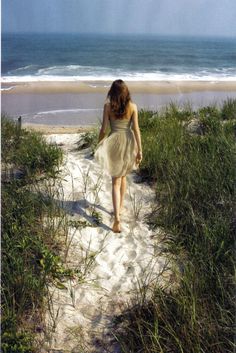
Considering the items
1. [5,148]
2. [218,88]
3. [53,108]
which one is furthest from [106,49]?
[5,148]

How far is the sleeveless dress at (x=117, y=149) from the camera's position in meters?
4.82

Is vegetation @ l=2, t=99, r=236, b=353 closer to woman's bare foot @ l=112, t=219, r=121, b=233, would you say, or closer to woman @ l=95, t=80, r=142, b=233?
woman's bare foot @ l=112, t=219, r=121, b=233

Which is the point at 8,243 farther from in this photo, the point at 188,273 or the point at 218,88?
the point at 218,88

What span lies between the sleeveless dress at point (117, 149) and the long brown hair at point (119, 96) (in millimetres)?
176

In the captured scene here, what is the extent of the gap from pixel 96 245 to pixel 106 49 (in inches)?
1379

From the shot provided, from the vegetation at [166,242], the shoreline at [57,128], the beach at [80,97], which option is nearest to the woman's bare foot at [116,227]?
the vegetation at [166,242]

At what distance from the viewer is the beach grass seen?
2.88 meters

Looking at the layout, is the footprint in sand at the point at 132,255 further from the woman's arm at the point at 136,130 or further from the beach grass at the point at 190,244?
the woman's arm at the point at 136,130

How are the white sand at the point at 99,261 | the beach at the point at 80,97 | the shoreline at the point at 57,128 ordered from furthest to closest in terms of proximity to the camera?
the beach at the point at 80,97 < the shoreline at the point at 57,128 < the white sand at the point at 99,261

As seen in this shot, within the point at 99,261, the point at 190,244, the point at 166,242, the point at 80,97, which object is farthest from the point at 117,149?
the point at 80,97

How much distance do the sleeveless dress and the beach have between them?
4.35m

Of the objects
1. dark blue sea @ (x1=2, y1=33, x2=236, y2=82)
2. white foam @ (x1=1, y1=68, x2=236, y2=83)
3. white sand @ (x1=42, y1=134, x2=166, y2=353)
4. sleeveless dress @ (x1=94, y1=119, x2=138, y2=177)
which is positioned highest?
dark blue sea @ (x1=2, y1=33, x2=236, y2=82)

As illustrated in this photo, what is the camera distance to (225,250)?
3.64 metres

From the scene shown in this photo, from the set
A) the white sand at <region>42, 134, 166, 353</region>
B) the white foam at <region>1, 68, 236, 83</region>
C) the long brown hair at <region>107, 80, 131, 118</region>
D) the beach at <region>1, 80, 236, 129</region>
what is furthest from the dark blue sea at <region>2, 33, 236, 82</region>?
the long brown hair at <region>107, 80, 131, 118</region>
